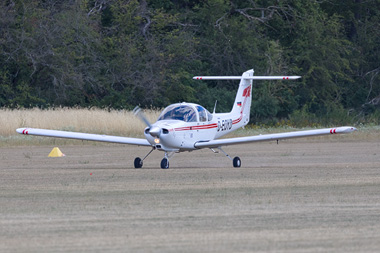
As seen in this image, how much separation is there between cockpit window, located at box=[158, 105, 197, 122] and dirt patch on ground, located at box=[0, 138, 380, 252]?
126 centimetres

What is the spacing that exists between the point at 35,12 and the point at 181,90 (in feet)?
32.2

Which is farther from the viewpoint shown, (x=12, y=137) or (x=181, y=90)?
(x=181, y=90)

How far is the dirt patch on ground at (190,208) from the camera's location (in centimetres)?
765

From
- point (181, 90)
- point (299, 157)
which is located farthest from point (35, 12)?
point (299, 157)

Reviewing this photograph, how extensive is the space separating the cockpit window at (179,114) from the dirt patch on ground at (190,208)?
126 cm

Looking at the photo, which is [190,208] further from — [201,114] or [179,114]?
[201,114]

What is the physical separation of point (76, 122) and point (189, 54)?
15017mm

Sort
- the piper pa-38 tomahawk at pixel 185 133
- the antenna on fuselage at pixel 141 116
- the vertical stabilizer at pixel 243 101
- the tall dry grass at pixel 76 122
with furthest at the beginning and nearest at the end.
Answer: the tall dry grass at pixel 76 122 < the vertical stabilizer at pixel 243 101 < the antenna on fuselage at pixel 141 116 < the piper pa-38 tomahawk at pixel 185 133

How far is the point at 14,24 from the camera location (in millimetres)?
43125

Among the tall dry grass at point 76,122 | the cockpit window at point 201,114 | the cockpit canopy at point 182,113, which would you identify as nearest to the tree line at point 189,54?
the tall dry grass at point 76,122

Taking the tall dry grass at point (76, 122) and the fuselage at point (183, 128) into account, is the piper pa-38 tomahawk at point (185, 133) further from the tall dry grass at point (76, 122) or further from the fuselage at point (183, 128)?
the tall dry grass at point (76, 122)

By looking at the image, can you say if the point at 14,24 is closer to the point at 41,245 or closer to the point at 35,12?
the point at 35,12

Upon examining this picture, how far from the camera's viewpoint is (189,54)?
46875mm

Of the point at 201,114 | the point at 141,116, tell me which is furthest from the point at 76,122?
the point at 141,116
